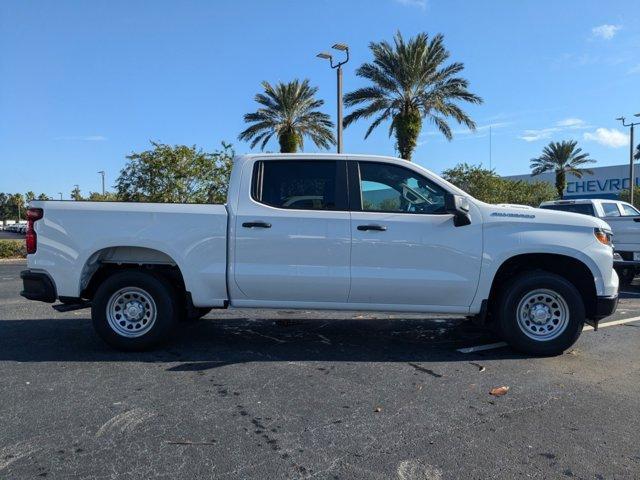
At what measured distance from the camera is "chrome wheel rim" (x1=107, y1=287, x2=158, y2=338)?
18.6 ft

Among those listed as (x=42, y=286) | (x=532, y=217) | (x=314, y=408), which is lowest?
(x=314, y=408)

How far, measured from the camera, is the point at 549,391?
4.63 meters

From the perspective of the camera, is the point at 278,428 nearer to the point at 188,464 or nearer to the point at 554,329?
the point at 188,464

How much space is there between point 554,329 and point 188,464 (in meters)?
3.97

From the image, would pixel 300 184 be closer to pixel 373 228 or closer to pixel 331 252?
pixel 331 252

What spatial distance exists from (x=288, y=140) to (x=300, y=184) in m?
24.3

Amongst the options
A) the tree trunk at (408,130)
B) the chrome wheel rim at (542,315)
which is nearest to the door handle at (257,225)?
the chrome wheel rim at (542,315)

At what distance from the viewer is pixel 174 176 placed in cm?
2233

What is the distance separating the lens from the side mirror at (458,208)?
5324mm

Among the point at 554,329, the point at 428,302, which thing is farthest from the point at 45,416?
the point at 554,329

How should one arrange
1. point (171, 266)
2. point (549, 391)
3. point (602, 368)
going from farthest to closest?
point (171, 266), point (602, 368), point (549, 391)

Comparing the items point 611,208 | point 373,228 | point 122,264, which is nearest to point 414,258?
point 373,228

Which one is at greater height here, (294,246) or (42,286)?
(294,246)

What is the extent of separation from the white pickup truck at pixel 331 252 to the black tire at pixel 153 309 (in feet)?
0.04
